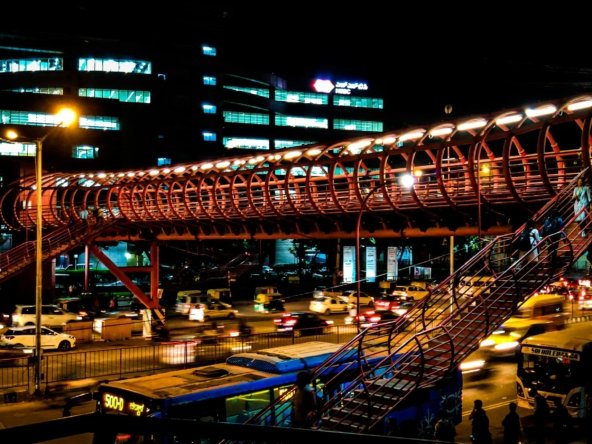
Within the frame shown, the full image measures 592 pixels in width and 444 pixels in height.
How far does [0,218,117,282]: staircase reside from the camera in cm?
2959

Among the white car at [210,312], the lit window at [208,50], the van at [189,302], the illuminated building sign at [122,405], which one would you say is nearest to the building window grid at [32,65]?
the lit window at [208,50]

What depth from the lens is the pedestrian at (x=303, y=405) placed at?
9.63m

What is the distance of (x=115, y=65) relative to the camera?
74312mm

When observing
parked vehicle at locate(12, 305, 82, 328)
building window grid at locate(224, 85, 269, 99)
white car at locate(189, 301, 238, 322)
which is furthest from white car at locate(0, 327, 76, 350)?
building window grid at locate(224, 85, 269, 99)

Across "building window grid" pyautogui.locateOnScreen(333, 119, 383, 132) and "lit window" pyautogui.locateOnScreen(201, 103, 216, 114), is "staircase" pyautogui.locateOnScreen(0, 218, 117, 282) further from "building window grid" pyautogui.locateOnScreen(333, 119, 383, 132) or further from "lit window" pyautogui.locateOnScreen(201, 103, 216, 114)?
"building window grid" pyautogui.locateOnScreen(333, 119, 383, 132)

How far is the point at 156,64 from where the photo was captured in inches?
3044

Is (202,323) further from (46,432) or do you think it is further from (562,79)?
(46,432)

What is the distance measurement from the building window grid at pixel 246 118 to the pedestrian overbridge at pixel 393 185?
54994 millimetres

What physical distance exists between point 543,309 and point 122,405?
86.9 ft

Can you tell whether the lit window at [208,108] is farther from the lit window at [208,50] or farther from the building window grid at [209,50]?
the building window grid at [209,50]

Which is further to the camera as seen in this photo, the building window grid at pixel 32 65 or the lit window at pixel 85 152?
the building window grid at pixel 32 65

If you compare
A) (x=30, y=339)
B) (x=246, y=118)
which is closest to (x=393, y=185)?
(x=30, y=339)

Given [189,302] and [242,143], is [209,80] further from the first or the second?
[189,302]

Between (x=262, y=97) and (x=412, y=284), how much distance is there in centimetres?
5427
